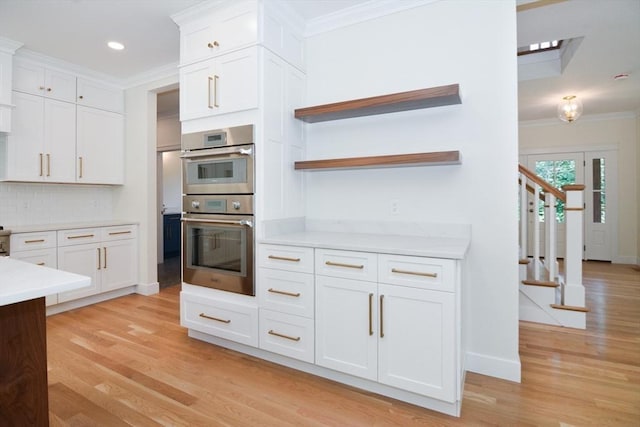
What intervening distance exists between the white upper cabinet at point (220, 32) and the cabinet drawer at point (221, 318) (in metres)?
1.96

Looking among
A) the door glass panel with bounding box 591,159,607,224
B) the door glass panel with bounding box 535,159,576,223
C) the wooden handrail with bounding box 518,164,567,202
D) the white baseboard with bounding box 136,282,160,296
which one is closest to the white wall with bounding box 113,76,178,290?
the white baseboard with bounding box 136,282,160,296

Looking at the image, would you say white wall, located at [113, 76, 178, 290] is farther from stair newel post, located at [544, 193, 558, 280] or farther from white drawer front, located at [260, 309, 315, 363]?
stair newel post, located at [544, 193, 558, 280]

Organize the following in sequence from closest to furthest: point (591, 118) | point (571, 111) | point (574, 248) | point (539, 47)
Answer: point (574, 248) → point (539, 47) → point (571, 111) → point (591, 118)

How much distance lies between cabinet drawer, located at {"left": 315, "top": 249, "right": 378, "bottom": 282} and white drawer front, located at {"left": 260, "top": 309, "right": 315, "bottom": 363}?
1.27 feet

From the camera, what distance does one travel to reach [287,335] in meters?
2.33

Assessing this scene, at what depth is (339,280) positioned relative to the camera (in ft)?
6.97

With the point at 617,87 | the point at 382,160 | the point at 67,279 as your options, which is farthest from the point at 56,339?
the point at 617,87

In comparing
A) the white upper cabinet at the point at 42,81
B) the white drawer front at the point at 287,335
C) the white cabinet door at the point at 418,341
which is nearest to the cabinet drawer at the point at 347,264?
the white cabinet door at the point at 418,341

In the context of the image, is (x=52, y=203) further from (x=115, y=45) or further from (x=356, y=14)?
(x=356, y=14)

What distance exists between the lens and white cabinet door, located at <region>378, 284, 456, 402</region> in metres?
1.80

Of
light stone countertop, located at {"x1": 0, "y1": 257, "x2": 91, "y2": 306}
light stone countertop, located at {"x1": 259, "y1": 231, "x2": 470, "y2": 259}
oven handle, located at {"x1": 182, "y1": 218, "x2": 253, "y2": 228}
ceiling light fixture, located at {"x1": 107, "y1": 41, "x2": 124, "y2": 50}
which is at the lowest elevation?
light stone countertop, located at {"x1": 0, "y1": 257, "x2": 91, "y2": 306}

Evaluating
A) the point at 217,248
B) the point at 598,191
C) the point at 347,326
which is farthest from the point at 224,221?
the point at 598,191

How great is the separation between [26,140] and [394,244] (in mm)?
3857

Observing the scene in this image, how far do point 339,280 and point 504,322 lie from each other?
116cm
